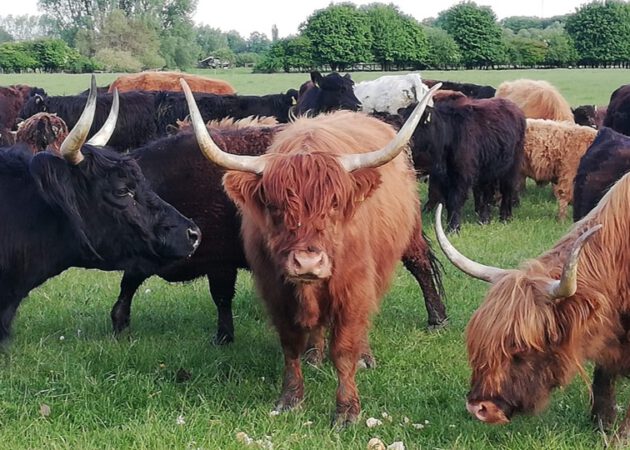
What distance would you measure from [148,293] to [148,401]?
A: 7.99 ft

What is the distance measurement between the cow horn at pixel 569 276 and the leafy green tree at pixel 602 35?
69.0 meters

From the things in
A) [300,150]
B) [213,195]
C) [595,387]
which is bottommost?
[595,387]

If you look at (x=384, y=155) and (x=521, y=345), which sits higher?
(x=384, y=155)

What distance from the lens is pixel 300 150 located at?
3.82m

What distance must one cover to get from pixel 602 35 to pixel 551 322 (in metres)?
71.0

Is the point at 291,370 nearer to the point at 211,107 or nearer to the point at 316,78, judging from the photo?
the point at 211,107

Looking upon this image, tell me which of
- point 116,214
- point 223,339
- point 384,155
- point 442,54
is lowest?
point 442,54

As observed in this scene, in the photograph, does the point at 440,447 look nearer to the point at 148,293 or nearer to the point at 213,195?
the point at 213,195

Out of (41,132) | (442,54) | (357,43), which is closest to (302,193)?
(41,132)

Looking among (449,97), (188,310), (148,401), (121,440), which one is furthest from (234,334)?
(449,97)

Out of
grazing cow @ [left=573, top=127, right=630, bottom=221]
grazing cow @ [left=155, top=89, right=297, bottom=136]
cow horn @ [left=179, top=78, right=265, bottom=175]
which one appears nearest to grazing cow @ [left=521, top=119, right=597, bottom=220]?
grazing cow @ [left=573, top=127, right=630, bottom=221]

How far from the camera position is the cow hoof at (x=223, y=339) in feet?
17.4

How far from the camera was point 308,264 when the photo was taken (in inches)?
132

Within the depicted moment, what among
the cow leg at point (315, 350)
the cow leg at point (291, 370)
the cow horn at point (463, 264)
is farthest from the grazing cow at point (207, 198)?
the cow horn at point (463, 264)
